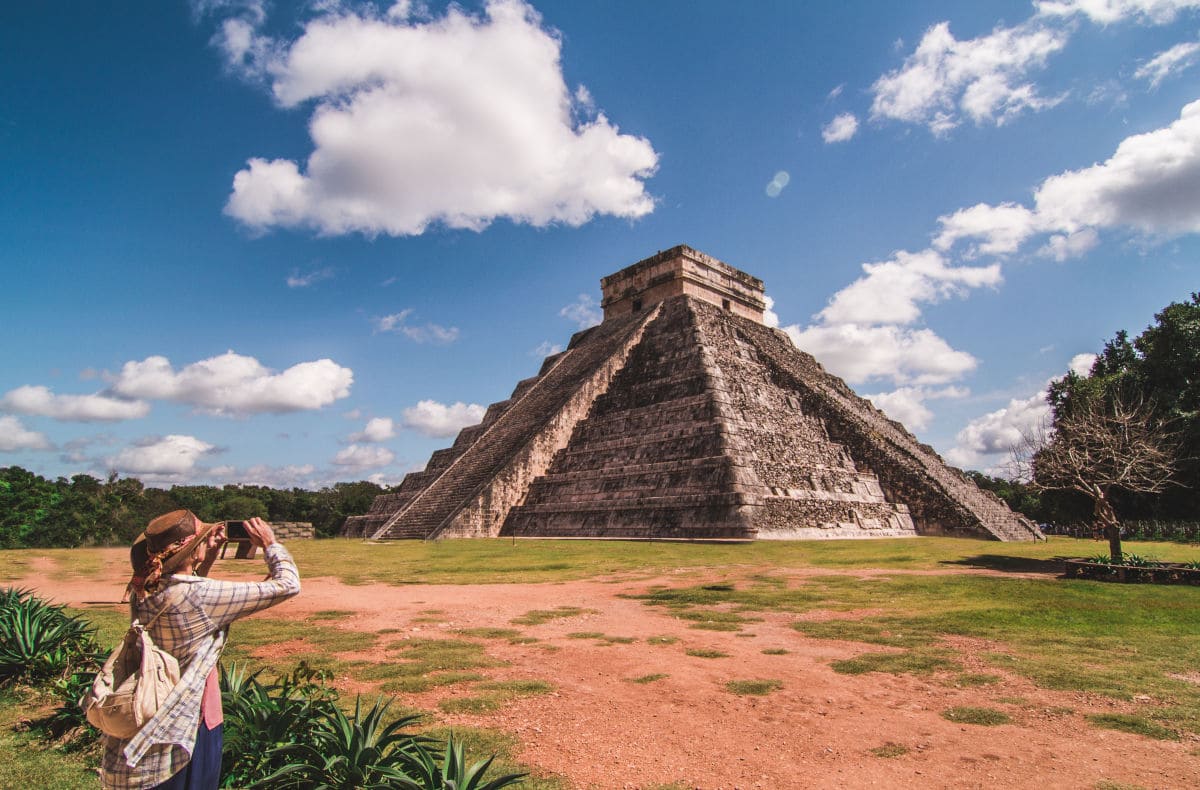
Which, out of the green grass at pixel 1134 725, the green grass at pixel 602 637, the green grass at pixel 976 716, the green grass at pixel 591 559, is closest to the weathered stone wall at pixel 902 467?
the green grass at pixel 591 559

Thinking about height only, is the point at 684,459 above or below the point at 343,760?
above

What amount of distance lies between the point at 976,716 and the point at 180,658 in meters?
4.05

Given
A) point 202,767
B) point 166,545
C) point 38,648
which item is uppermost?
point 166,545

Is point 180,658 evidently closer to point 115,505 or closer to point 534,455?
point 534,455

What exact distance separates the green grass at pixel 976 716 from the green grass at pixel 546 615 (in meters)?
3.82

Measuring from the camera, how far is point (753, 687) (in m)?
4.43

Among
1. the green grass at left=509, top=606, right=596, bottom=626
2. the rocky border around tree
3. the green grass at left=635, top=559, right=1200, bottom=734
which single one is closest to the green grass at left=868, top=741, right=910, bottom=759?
the green grass at left=635, top=559, right=1200, bottom=734

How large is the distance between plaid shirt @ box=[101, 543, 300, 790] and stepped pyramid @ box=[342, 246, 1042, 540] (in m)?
12.7

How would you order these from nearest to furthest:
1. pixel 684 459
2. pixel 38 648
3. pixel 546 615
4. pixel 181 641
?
pixel 181 641, pixel 38 648, pixel 546 615, pixel 684 459

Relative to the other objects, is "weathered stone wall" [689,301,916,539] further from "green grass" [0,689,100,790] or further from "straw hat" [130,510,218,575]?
"straw hat" [130,510,218,575]

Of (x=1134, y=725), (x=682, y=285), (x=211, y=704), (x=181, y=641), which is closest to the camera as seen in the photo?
(x=181, y=641)

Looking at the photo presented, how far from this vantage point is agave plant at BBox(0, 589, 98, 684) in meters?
4.71

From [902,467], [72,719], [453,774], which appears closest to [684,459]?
[902,467]

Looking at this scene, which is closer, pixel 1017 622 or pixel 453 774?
pixel 453 774
